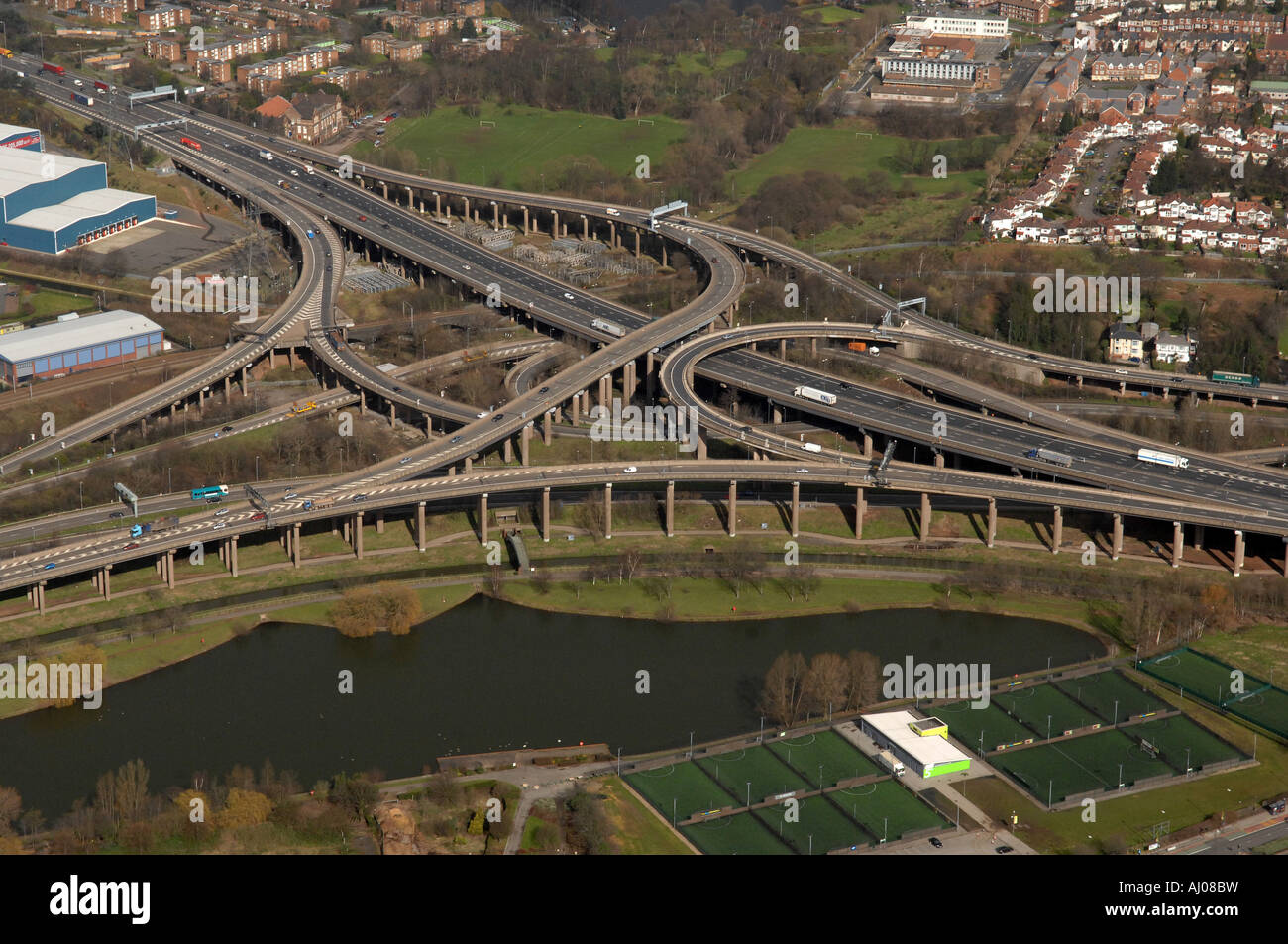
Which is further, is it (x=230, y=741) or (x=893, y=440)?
(x=893, y=440)

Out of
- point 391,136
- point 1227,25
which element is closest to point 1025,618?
point 391,136

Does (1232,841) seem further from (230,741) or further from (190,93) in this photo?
(190,93)

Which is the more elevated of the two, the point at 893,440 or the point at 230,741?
the point at 893,440

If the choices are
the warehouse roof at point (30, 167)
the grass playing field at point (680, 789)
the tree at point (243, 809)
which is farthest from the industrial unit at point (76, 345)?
the grass playing field at point (680, 789)

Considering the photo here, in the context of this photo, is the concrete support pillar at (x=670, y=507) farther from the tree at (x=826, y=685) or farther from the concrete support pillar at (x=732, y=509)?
the tree at (x=826, y=685)

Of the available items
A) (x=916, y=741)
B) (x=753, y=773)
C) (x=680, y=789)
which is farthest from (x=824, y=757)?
(x=680, y=789)

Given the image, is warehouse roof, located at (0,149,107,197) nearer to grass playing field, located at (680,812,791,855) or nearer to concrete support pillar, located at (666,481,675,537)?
concrete support pillar, located at (666,481,675,537)

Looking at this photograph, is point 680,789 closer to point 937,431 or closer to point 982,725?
point 982,725
